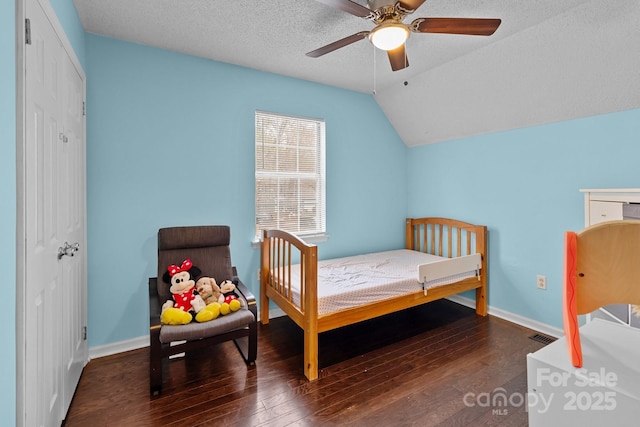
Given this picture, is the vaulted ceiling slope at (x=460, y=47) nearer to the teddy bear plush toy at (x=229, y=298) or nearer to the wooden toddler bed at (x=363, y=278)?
the wooden toddler bed at (x=363, y=278)

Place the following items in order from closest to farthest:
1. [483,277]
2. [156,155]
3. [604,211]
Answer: [604,211] → [156,155] → [483,277]

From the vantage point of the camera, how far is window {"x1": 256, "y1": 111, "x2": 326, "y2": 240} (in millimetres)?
3148

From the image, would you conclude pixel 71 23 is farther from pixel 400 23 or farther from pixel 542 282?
pixel 542 282

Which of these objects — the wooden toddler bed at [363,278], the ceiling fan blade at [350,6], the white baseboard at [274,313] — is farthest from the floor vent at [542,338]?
the ceiling fan blade at [350,6]

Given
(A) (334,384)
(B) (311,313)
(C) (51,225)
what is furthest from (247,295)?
(C) (51,225)

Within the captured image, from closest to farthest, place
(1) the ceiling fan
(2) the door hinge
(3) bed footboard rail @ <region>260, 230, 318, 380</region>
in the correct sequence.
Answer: (2) the door hinge
(1) the ceiling fan
(3) bed footboard rail @ <region>260, 230, 318, 380</region>

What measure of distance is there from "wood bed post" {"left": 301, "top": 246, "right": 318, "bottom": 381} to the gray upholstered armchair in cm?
39

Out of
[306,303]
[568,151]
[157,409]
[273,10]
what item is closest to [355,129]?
[273,10]

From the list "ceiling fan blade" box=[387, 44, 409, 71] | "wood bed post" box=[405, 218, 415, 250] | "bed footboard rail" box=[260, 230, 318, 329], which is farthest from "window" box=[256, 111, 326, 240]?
"ceiling fan blade" box=[387, 44, 409, 71]

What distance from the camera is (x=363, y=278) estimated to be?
8.86 ft

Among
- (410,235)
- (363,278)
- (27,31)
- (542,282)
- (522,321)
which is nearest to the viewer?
(27,31)

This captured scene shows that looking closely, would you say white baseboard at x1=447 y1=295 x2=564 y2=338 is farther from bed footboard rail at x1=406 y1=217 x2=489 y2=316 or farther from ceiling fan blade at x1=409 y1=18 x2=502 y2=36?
ceiling fan blade at x1=409 y1=18 x2=502 y2=36

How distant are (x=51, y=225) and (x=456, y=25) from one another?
236 centimetres

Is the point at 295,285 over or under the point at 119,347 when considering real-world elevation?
over
